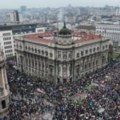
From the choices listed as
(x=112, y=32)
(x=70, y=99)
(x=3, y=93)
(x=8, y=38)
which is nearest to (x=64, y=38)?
(x=70, y=99)

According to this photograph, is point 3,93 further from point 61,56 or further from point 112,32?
point 112,32

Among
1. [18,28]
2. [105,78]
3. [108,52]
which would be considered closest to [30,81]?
[105,78]

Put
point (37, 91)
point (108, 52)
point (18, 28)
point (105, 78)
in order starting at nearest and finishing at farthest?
point (37, 91) → point (105, 78) → point (108, 52) → point (18, 28)

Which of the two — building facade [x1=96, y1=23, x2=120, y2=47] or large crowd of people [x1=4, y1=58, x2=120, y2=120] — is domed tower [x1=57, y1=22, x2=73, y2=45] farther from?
building facade [x1=96, y1=23, x2=120, y2=47]

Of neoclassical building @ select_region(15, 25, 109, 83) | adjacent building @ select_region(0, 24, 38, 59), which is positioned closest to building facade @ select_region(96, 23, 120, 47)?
neoclassical building @ select_region(15, 25, 109, 83)

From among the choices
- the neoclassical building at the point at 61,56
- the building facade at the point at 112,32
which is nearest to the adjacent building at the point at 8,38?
the neoclassical building at the point at 61,56

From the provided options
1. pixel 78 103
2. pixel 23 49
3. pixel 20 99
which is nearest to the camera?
pixel 78 103

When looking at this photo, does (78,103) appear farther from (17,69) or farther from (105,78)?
(17,69)

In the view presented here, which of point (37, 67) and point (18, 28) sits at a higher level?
point (18, 28)
